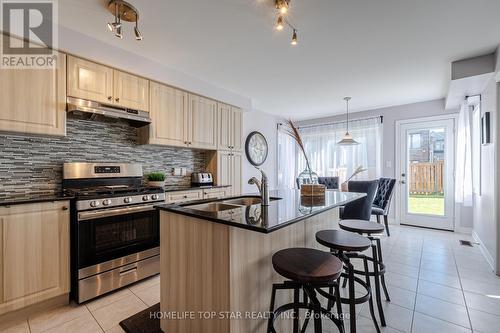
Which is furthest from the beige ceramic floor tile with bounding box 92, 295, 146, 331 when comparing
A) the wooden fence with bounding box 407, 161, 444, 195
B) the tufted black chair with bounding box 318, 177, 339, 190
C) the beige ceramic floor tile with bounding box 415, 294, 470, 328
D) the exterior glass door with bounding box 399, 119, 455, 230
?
the wooden fence with bounding box 407, 161, 444, 195

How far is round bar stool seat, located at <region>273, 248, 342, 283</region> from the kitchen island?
18 cm

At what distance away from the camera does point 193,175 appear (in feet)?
11.7

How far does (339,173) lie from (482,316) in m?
3.63

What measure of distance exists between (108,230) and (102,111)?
117cm

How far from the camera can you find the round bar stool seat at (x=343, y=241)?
5.04ft

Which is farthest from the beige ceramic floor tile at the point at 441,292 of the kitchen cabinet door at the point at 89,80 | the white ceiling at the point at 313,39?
the kitchen cabinet door at the point at 89,80

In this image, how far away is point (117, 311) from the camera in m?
1.94

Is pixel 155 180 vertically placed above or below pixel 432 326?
above

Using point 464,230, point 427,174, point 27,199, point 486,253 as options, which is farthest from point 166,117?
point 464,230

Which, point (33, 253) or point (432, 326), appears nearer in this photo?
point (432, 326)

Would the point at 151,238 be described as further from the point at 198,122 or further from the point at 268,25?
the point at 268,25

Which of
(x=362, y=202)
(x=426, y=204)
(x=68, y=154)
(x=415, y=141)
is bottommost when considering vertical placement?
(x=426, y=204)

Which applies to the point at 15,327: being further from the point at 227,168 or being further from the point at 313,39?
the point at 313,39

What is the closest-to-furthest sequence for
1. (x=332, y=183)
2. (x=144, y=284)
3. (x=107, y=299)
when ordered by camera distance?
1. (x=107, y=299)
2. (x=144, y=284)
3. (x=332, y=183)
